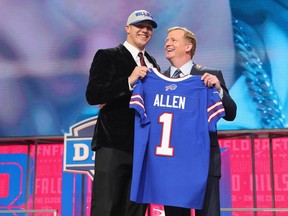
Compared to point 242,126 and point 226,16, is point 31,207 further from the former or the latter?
point 226,16

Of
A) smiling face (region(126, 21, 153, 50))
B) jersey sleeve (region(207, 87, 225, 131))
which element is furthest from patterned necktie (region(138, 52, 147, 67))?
jersey sleeve (region(207, 87, 225, 131))

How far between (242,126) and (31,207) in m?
1.75

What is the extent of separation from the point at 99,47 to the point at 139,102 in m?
2.33

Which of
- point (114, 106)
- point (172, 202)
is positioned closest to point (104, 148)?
point (114, 106)

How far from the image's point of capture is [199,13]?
400cm

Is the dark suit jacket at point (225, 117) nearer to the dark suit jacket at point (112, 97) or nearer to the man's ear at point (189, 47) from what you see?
the man's ear at point (189, 47)

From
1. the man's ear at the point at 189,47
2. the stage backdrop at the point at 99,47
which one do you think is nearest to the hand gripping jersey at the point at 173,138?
the man's ear at the point at 189,47

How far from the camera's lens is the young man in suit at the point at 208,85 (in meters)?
1.82

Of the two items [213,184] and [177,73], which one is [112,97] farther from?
[213,184]

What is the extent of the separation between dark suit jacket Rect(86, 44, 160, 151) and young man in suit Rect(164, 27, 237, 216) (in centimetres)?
18

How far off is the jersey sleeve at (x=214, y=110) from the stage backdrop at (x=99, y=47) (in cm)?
199

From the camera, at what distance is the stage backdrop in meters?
3.86

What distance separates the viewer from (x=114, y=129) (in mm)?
1883

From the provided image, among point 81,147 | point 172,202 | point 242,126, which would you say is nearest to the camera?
point 172,202
